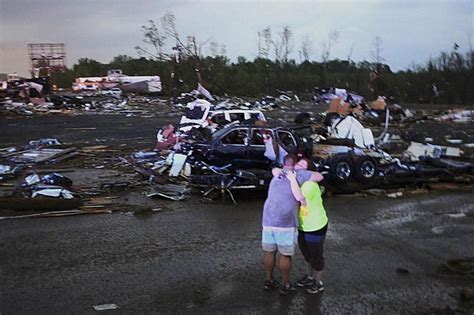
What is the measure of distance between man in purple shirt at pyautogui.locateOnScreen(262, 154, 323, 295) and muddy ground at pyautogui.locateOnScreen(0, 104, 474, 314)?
17.3 inches

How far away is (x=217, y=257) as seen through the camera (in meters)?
8.91

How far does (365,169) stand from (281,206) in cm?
945

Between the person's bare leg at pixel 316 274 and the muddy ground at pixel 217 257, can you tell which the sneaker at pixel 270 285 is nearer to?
the muddy ground at pixel 217 257

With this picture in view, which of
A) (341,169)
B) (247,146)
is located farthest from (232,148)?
(341,169)

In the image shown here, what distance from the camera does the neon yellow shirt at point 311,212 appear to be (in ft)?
22.5

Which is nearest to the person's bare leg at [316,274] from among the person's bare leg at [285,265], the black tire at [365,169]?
the person's bare leg at [285,265]

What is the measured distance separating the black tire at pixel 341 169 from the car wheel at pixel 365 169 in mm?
202

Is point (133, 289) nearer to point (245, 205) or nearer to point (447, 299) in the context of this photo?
point (447, 299)

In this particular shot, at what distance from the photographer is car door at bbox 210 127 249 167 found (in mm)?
15242

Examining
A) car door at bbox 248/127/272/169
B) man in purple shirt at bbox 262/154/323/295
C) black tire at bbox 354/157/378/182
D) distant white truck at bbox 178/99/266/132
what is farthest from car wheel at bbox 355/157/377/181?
man in purple shirt at bbox 262/154/323/295

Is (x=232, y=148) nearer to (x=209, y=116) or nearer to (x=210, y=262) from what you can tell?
(x=210, y=262)

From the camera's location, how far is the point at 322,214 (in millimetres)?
6914

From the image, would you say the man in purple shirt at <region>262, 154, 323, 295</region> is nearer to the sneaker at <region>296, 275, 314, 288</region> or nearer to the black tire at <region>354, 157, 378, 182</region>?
A: the sneaker at <region>296, 275, 314, 288</region>

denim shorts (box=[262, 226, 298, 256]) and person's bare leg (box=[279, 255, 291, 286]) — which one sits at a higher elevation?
denim shorts (box=[262, 226, 298, 256])
